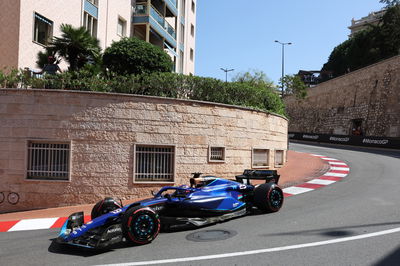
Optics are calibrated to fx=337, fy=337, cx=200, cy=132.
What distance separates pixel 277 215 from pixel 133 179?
15.5 ft

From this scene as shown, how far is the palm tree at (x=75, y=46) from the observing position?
12992mm

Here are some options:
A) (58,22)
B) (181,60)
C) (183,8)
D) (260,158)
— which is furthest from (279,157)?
(183,8)

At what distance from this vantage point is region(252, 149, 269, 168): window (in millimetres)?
12641

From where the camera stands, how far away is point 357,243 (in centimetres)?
514

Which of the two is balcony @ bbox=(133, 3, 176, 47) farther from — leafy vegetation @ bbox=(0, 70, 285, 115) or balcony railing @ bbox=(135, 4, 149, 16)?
leafy vegetation @ bbox=(0, 70, 285, 115)

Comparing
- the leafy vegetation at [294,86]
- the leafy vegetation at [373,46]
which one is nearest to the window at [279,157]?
the leafy vegetation at [294,86]

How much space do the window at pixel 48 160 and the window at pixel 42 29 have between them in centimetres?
786

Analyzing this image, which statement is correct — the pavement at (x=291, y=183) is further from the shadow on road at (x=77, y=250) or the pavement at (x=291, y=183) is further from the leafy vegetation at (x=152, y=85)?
the leafy vegetation at (x=152, y=85)

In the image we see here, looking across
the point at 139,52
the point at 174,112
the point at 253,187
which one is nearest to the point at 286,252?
the point at 253,187

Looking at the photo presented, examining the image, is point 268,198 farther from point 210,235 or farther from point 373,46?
point 373,46

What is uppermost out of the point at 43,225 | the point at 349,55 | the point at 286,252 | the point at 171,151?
the point at 349,55

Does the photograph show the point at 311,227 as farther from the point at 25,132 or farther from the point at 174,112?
the point at 25,132

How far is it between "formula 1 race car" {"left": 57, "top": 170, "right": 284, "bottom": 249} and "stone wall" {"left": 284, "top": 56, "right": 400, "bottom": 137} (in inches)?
1134

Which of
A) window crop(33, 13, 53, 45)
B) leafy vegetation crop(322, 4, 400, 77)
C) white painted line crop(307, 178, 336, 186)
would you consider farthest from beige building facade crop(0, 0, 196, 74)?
leafy vegetation crop(322, 4, 400, 77)
